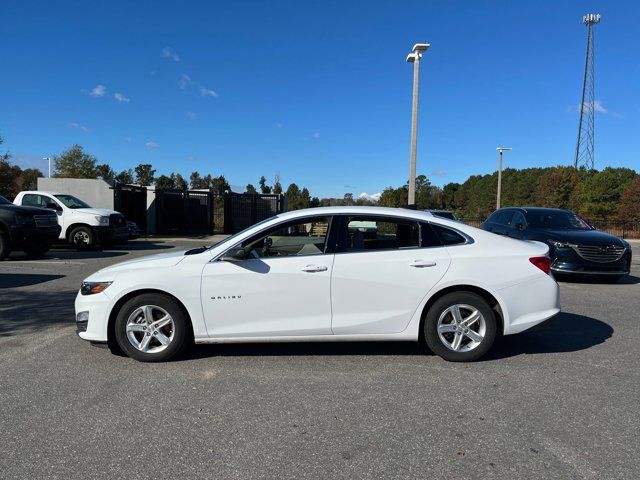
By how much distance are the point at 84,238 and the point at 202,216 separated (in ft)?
35.9

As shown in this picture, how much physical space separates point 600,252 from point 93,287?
898cm

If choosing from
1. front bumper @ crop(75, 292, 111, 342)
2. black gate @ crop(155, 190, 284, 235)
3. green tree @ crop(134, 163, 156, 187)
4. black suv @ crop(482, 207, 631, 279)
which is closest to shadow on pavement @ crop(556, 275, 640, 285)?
black suv @ crop(482, 207, 631, 279)

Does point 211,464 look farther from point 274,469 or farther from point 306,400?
point 306,400

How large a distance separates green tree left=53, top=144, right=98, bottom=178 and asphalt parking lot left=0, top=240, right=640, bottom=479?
4795 centimetres

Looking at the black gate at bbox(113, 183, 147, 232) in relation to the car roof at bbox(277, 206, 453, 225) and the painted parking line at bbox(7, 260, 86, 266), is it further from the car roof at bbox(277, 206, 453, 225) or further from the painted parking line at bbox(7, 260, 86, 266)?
the car roof at bbox(277, 206, 453, 225)

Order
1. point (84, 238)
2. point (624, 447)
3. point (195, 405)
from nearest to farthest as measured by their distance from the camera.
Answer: point (624, 447), point (195, 405), point (84, 238)

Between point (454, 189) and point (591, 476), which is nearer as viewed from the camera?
point (591, 476)

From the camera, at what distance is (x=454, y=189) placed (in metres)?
119

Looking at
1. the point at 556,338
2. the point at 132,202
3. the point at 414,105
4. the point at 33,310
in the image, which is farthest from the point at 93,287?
the point at 132,202

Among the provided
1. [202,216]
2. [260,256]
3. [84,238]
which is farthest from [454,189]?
[260,256]

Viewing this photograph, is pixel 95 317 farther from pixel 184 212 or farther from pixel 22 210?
pixel 184 212

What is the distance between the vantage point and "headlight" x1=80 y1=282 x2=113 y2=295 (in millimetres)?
4449

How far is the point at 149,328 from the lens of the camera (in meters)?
4.43

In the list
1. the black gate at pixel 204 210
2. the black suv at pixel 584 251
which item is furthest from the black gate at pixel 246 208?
the black suv at pixel 584 251
